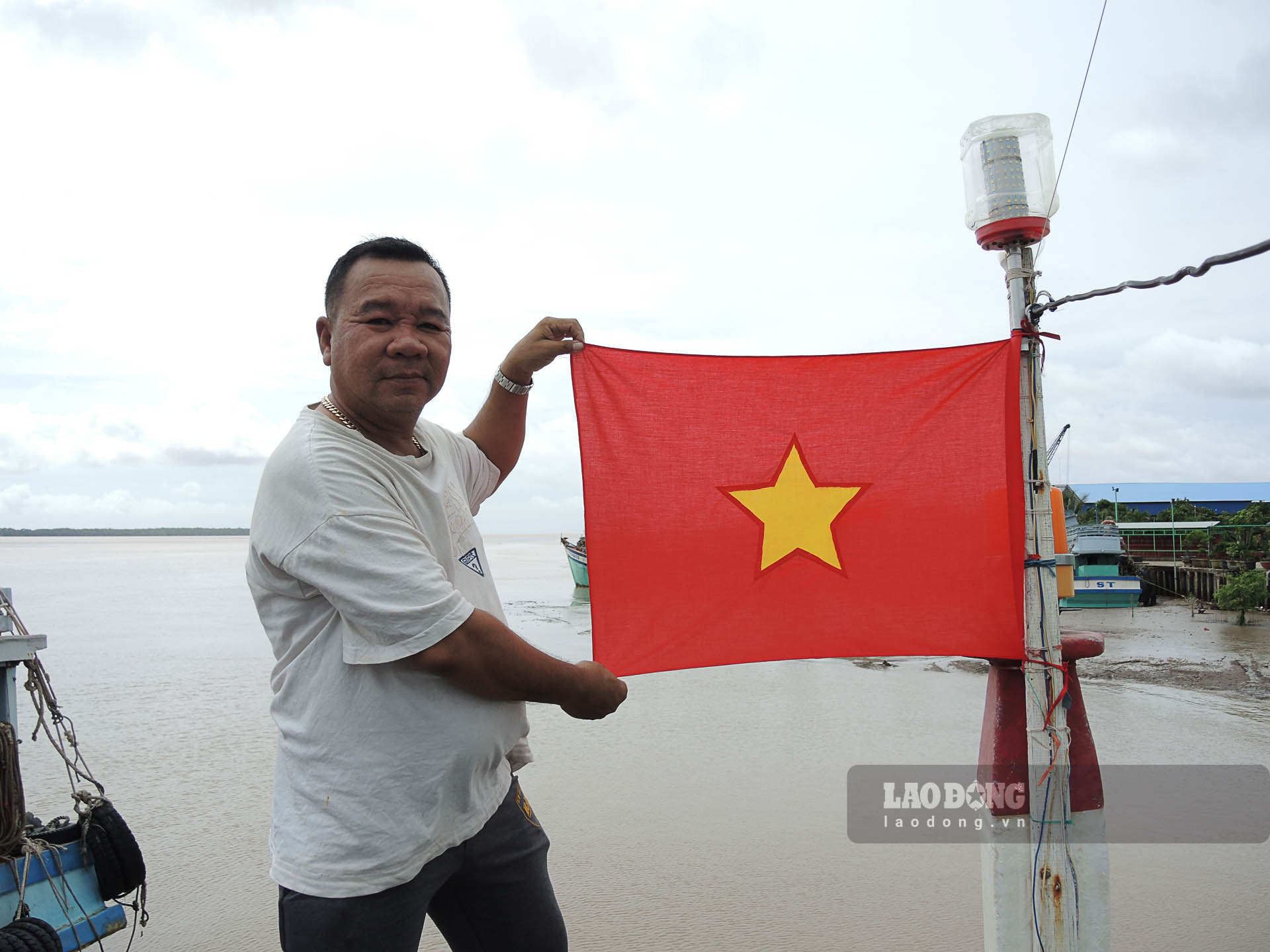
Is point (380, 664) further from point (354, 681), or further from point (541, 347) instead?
point (541, 347)

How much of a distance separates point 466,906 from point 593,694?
23.9 inches

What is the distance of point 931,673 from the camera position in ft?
35.0

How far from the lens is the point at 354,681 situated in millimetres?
1643

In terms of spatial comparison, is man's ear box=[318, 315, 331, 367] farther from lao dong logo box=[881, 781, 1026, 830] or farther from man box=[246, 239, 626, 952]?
lao dong logo box=[881, 781, 1026, 830]

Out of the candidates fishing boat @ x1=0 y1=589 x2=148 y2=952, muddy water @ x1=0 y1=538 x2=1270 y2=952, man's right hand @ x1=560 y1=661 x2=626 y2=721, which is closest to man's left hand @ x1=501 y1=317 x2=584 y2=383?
man's right hand @ x1=560 y1=661 x2=626 y2=721

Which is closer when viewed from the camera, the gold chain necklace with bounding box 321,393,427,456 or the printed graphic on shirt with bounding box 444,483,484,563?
the gold chain necklace with bounding box 321,393,427,456

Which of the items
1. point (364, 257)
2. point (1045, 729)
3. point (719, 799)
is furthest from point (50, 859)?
point (719, 799)

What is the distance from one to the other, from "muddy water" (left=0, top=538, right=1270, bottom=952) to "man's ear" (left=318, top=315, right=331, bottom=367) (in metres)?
3.39

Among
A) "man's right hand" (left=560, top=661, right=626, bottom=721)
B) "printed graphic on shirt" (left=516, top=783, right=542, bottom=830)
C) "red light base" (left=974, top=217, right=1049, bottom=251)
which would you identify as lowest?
"printed graphic on shirt" (left=516, top=783, right=542, bottom=830)

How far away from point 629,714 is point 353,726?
24.1 ft

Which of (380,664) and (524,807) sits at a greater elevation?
(380,664)

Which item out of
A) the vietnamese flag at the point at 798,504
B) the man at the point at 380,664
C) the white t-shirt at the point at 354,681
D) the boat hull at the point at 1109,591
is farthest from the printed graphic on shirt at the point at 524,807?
the boat hull at the point at 1109,591

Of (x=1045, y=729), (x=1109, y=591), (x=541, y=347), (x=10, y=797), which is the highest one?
(x=541, y=347)

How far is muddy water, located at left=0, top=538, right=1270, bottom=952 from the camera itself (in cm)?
429
